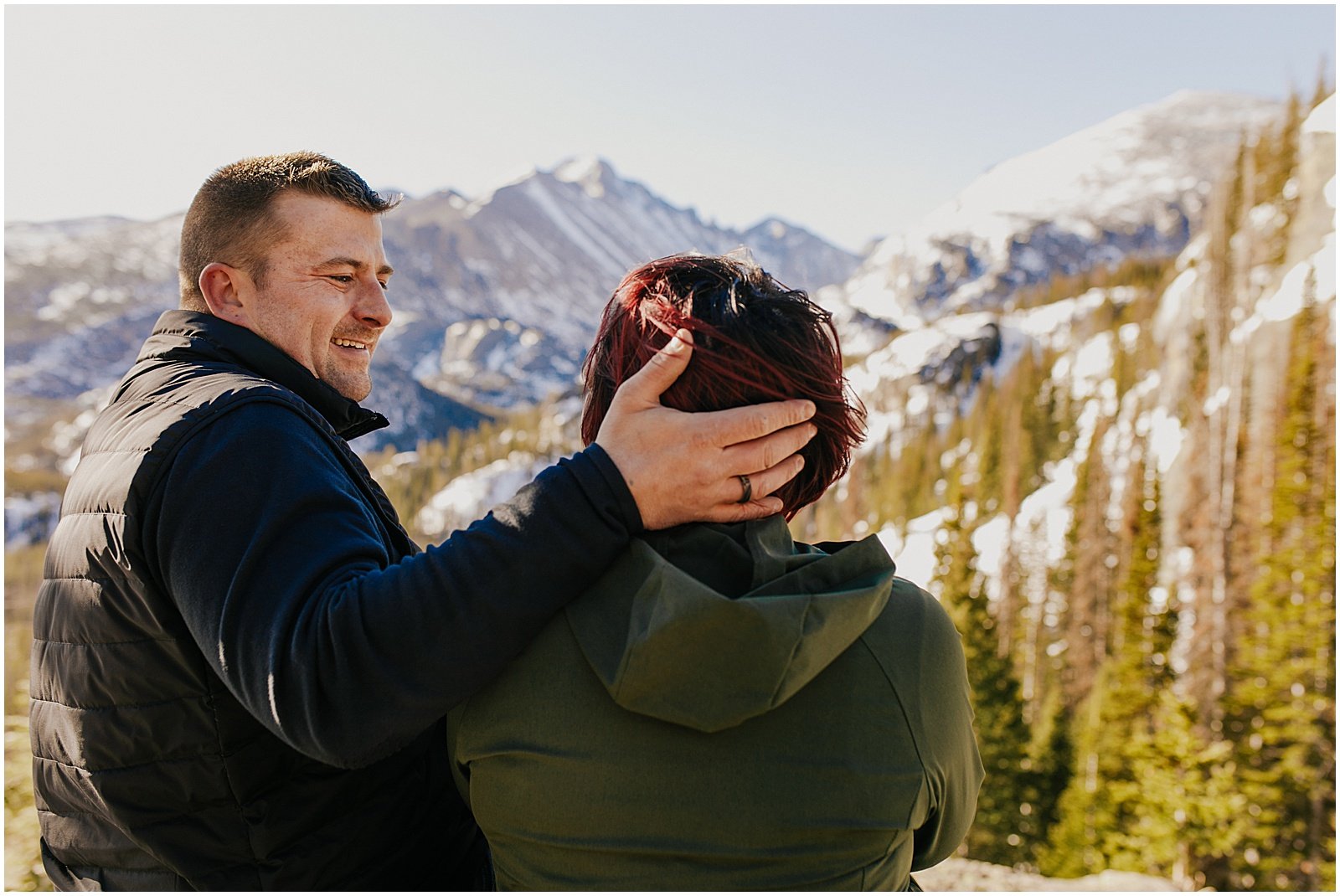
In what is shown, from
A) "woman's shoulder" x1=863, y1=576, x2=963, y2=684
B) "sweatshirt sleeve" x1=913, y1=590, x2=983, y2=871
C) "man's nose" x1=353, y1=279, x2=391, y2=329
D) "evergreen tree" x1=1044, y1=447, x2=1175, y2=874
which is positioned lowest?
"evergreen tree" x1=1044, y1=447, x2=1175, y2=874

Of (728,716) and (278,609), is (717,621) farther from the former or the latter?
(278,609)

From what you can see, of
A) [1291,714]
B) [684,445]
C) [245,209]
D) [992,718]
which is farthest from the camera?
[992,718]

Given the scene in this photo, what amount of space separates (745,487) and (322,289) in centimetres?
158

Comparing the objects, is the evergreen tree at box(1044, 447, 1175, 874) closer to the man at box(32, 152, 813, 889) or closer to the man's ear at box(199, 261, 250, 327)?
the man at box(32, 152, 813, 889)

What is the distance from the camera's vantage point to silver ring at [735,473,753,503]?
68.7 inches

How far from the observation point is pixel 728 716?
1.60 metres

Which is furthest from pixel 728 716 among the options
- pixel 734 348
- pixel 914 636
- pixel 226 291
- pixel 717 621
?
pixel 226 291

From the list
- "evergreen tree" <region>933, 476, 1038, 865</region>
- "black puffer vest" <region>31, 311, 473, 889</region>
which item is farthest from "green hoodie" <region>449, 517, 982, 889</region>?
"evergreen tree" <region>933, 476, 1038, 865</region>

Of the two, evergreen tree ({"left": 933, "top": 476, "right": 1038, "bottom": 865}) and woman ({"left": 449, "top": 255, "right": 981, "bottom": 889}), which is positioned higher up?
woman ({"left": 449, "top": 255, "right": 981, "bottom": 889})

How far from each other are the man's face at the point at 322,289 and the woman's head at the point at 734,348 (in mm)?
1068

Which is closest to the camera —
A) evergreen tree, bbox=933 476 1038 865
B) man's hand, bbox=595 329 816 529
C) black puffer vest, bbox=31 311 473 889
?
man's hand, bbox=595 329 816 529

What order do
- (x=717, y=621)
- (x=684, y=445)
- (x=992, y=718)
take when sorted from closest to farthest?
(x=717, y=621) → (x=684, y=445) → (x=992, y=718)

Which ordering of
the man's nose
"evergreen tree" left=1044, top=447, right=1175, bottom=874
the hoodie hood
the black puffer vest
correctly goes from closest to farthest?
the hoodie hood → the black puffer vest → the man's nose → "evergreen tree" left=1044, top=447, right=1175, bottom=874

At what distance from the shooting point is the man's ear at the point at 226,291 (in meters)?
2.55
